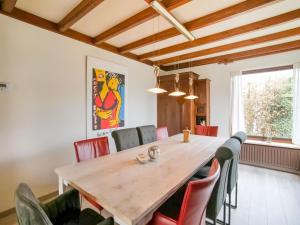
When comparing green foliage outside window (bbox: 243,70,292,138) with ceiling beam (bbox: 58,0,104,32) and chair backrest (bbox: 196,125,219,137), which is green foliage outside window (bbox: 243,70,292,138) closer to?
chair backrest (bbox: 196,125,219,137)

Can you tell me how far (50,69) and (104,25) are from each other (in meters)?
1.07

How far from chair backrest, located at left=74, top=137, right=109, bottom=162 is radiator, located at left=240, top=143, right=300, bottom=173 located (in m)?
3.33

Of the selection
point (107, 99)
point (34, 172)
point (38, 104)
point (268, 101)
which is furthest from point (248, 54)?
point (34, 172)

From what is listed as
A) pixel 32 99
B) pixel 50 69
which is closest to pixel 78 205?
pixel 32 99

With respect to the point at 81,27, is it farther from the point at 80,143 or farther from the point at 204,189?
the point at 204,189

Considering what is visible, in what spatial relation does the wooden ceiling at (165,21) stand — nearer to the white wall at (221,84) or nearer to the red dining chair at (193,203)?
the white wall at (221,84)

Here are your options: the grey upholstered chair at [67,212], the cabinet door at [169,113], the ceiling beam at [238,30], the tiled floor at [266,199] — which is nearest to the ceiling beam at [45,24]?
the ceiling beam at [238,30]

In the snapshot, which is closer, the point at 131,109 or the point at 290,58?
the point at 290,58

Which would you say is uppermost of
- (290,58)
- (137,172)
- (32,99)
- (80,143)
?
(290,58)

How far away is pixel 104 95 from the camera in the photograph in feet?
10.5

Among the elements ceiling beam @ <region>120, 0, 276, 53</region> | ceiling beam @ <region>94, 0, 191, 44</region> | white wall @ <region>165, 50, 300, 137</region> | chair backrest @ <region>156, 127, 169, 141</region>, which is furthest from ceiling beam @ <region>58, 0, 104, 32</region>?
white wall @ <region>165, 50, 300, 137</region>

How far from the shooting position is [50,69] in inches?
98.0

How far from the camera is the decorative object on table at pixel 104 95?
9.87 feet

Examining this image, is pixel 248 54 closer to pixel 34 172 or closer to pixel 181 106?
pixel 181 106
